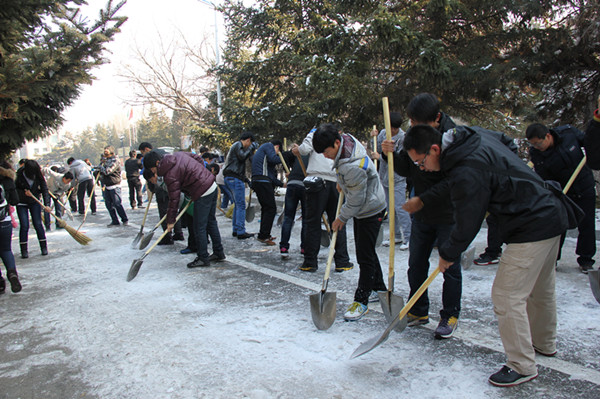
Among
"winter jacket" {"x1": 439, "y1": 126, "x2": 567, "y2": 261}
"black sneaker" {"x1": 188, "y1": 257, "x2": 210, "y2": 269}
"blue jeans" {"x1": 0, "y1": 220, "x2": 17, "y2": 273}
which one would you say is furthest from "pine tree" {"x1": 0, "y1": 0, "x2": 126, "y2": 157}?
"winter jacket" {"x1": 439, "y1": 126, "x2": 567, "y2": 261}

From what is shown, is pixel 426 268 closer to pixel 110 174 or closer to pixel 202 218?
pixel 202 218

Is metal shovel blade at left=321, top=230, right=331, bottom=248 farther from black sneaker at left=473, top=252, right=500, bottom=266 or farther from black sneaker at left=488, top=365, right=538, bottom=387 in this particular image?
black sneaker at left=488, top=365, right=538, bottom=387

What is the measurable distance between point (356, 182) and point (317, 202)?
148 cm

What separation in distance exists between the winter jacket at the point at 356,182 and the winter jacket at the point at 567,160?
2.26 metres

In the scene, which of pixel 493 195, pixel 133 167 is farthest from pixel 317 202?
pixel 133 167

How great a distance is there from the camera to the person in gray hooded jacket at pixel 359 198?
371 cm

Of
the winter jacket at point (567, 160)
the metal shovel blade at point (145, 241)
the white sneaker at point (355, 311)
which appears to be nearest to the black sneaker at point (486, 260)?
the winter jacket at point (567, 160)

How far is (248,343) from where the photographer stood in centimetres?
332

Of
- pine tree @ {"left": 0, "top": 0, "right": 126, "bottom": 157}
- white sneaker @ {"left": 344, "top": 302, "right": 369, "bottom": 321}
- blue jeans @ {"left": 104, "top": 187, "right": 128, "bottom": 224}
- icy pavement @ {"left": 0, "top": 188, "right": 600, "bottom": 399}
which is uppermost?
pine tree @ {"left": 0, "top": 0, "right": 126, "bottom": 157}

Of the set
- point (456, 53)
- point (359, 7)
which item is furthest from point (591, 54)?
point (359, 7)

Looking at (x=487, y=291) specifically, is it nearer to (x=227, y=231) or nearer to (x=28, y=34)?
(x=227, y=231)

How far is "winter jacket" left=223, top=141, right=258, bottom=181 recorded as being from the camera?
758 cm

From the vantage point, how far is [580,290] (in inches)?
164

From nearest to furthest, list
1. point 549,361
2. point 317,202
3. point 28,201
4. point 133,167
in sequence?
point 549,361 → point 317,202 → point 28,201 → point 133,167
